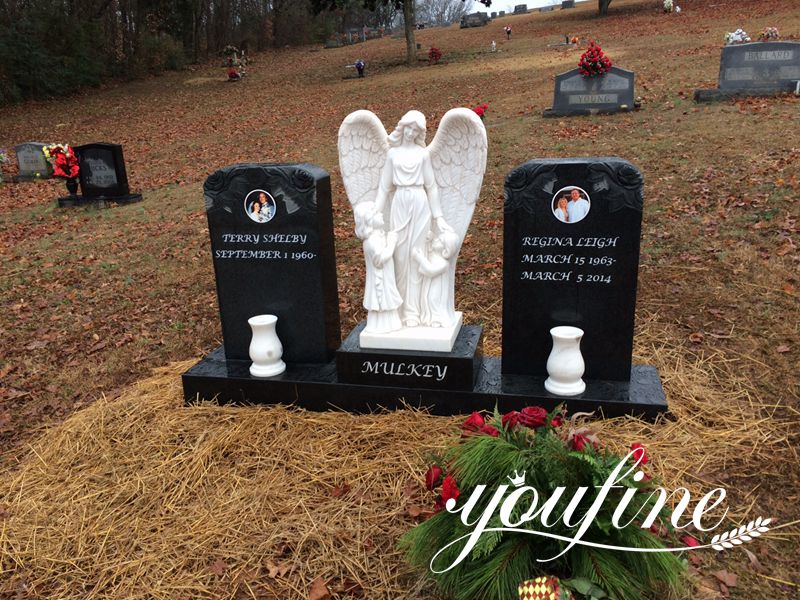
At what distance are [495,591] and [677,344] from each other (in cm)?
375

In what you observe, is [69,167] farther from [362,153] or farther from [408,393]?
[408,393]

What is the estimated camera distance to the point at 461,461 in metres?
2.87

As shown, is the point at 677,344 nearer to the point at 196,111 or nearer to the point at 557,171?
the point at 557,171

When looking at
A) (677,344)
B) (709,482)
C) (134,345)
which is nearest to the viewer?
(709,482)

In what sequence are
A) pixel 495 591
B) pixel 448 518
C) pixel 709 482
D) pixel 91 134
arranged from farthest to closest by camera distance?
pixel 91 134 → pixel 709 482 → pixel 448 518 → pixel 495 591

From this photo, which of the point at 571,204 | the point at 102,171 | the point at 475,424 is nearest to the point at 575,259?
the point at 571,204

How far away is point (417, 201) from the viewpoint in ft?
15.1

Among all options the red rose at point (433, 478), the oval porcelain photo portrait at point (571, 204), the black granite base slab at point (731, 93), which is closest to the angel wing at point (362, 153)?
the oval porcelain photo portrait at point (571, 204)

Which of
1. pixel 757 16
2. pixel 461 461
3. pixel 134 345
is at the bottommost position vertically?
pixel 134 345

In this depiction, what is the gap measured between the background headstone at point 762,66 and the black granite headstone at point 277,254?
12211mm

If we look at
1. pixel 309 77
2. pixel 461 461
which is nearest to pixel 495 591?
pixel 461 461

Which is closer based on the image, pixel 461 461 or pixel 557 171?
pixel 461 461

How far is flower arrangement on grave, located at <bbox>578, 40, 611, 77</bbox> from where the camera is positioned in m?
13.5

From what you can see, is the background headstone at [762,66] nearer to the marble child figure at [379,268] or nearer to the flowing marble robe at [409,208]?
A: the flowing marble robe at [409,208]
